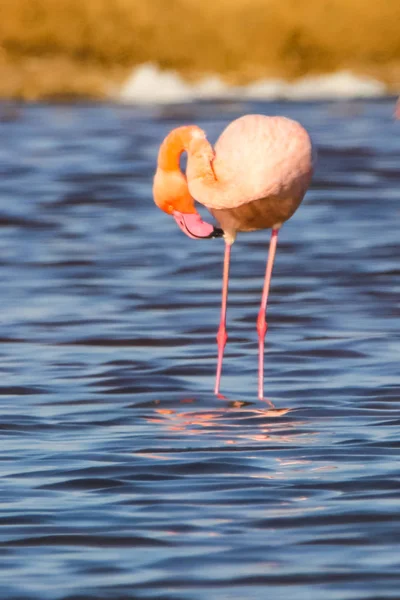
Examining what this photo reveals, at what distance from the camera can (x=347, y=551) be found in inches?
207

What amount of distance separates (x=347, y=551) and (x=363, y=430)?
1936mm

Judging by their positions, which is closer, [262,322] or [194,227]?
[194,227]

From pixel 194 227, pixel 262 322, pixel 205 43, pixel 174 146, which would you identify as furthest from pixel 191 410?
pixel 205 43

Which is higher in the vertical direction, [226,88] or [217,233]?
[226,88]

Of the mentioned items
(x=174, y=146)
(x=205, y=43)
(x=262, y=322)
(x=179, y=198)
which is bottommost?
(x=262, y=322)

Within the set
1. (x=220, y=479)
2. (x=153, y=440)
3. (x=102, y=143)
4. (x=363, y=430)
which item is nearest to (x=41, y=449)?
(x=153, y=440)

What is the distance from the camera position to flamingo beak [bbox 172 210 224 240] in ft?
27.2

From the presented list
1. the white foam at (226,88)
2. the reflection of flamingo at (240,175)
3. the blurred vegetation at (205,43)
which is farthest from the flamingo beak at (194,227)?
the blurred vegetation at (205,43)

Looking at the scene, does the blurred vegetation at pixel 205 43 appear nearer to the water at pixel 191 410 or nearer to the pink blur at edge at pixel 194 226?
the water at pixel 191 410

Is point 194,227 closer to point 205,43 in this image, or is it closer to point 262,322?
point 262,322

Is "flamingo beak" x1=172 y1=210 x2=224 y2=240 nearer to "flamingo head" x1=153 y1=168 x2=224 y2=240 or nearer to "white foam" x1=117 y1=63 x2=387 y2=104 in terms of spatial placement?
"flamingo head" x1=153 y1=168 x2=224 y2=240

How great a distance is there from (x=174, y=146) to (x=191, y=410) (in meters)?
1.46

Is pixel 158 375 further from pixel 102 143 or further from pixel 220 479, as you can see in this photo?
pixel 102 143

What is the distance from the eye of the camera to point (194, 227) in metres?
8.31
